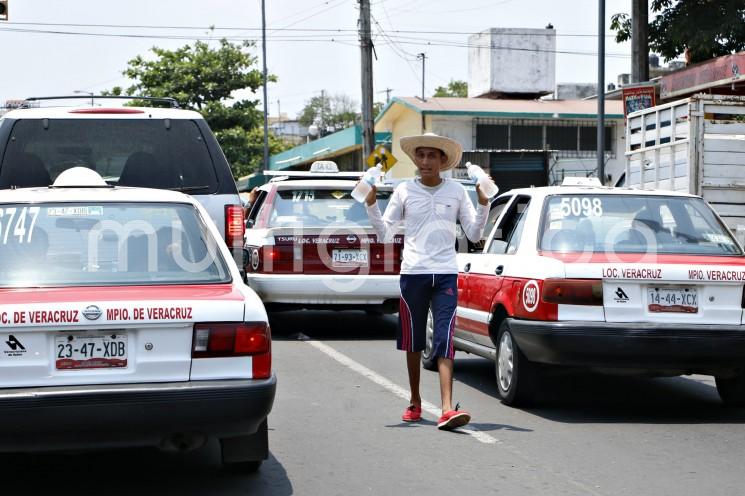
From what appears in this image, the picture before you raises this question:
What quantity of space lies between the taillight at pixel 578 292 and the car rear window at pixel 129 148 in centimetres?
296

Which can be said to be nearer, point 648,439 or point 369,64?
point 648,439

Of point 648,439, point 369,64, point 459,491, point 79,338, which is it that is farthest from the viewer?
point 369,64

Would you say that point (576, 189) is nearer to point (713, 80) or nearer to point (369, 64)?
point (713, 80)

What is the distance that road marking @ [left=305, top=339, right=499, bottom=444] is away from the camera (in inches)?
282

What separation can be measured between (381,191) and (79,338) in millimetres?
8389

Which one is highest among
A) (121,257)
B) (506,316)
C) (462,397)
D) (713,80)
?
(713,80)

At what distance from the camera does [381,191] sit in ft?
43.6

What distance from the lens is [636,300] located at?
299 inches

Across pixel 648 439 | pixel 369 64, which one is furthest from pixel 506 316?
pixel 369 64

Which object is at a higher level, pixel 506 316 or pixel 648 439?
pixel 506 316

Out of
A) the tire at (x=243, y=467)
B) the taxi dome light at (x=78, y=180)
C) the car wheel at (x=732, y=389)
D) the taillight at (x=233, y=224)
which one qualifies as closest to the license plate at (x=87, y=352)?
the tire at (x=243, y=467)

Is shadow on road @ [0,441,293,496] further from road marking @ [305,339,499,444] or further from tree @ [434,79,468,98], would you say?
tree @ [434,79,468,98]

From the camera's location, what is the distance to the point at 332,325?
1412 centimetres

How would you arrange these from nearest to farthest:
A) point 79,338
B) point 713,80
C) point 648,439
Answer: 1. point 79,338
2. point 648,439
3. point 713,80
